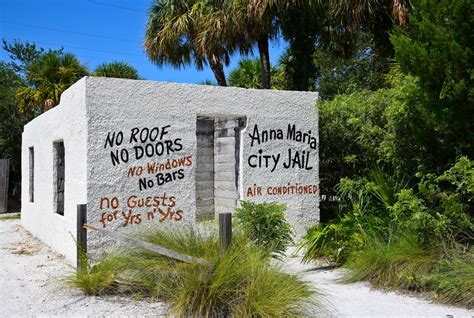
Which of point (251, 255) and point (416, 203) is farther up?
point (416, 203)

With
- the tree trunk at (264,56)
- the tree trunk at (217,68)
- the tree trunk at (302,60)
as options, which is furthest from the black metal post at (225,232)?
the tree trunk at (217,68)

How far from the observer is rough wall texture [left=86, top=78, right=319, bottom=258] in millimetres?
7180

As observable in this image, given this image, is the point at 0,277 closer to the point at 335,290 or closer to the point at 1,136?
the point at 335,290

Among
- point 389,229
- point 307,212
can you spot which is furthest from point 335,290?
point 307,212

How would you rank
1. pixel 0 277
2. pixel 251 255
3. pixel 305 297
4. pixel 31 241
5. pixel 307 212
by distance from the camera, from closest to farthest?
pixel 305 297, pixel 251 255, pixel 0 277, pixel 307 212, pixel 31 241

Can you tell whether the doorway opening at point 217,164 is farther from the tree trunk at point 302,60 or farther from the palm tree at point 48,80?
the palm tree at point 48,80

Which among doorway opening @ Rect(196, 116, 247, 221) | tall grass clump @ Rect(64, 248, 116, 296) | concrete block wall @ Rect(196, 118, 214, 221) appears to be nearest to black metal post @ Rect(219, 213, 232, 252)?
tall grass clump @ Rect(64, 248, 116, 296)

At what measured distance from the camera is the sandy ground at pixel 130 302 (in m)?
4.98

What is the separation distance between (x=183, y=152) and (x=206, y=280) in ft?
11.1

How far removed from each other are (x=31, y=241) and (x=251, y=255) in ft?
22.6

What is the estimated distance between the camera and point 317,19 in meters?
13.0

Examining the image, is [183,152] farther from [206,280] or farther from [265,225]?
[206,280]

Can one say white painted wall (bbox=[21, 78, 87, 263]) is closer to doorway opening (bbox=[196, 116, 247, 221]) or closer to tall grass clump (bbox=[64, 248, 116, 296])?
tall grass clump (bbox=[64, 248, 116, 296])

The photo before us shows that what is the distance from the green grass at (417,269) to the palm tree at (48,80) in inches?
511
